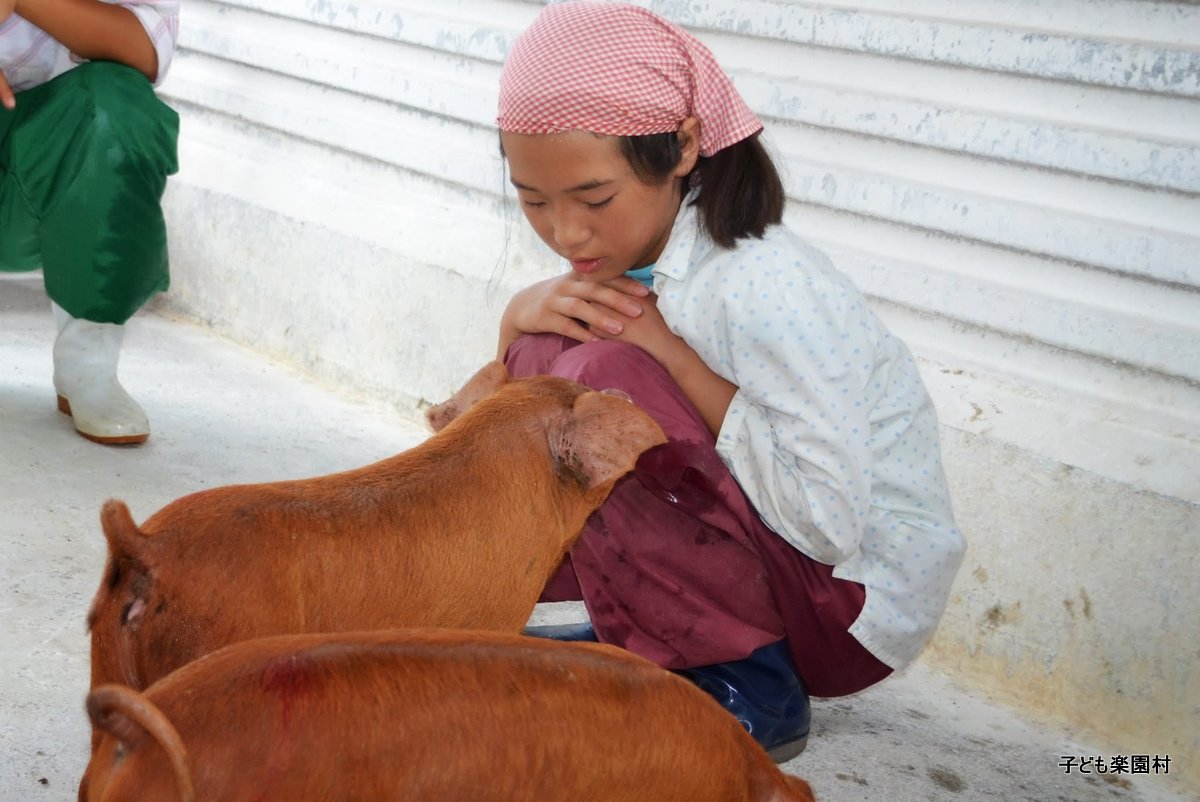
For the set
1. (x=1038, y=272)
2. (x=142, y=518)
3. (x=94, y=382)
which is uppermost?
(x=1038, y=272)

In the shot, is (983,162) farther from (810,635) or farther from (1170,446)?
(810,635)

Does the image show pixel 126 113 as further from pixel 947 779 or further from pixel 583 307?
pixel 947 779

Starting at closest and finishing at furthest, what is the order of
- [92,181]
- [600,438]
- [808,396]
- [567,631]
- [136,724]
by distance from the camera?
[136,724], [600,438], [808,396], [567,631], [92,181]

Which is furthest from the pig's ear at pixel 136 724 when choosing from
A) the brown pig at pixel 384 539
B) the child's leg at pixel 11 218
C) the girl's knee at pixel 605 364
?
the child's leg at pixel 11 218

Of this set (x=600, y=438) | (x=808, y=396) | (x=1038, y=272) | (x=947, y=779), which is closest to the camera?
(x=600, y=438)

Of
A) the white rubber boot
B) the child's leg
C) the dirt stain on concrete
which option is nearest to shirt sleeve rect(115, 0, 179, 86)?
the child's leg

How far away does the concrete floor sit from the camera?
Answer: 2.30 meters

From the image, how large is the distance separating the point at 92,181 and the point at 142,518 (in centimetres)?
78

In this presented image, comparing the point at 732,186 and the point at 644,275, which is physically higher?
the point at 732,186

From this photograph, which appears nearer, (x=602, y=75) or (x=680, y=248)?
(x=602, y=75)

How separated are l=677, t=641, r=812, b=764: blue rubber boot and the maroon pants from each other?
0.04 meters

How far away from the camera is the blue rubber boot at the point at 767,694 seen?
2.33 metres

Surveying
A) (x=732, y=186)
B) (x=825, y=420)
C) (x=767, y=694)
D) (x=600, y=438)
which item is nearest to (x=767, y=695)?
(x=767, y=694)

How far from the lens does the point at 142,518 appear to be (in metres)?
2.99
